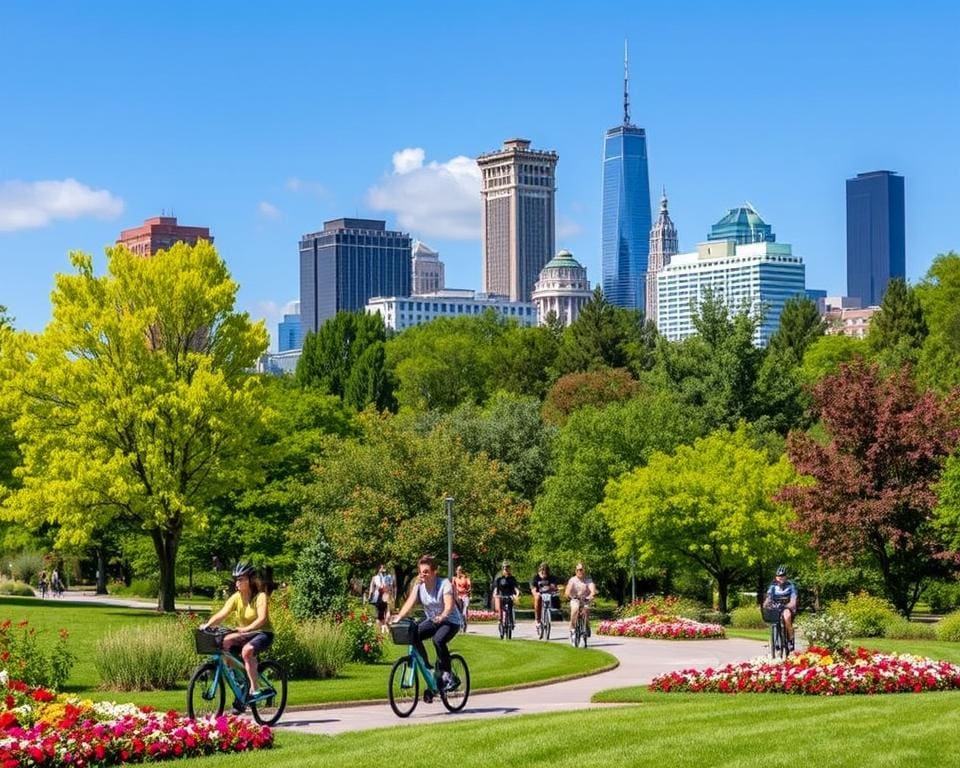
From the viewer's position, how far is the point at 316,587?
31172 millimetres

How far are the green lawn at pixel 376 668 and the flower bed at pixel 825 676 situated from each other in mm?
3597

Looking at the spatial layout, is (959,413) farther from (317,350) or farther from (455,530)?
(317,350)

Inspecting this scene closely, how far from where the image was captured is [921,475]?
45344 millimetres

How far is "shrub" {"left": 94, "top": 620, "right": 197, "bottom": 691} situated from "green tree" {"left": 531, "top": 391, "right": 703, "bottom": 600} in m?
34.2

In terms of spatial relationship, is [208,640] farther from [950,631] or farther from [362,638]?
[950,631]

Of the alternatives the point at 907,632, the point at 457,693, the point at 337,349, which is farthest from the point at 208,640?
the point at 337,349

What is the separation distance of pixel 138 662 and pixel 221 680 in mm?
5678

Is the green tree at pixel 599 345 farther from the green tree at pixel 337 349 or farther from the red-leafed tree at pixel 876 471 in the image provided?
the red-leafed tree at pixel 876 471

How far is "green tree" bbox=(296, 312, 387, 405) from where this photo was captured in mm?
104000

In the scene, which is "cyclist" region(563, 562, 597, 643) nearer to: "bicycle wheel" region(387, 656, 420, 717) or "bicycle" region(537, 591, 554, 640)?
"bicycle" region(537, 591, 554, 640)

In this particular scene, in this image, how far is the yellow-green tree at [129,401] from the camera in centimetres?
4528

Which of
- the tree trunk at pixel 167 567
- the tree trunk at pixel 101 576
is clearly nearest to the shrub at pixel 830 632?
the tree trunk at pixel 167 567

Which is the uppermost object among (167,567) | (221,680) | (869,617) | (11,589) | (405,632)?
(405,632)

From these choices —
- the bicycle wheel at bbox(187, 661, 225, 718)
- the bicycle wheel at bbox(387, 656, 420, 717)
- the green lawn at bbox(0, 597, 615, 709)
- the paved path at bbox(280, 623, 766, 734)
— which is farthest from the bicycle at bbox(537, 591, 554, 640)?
the bicycle wheel at bbox(187, 661, 225, 718)
